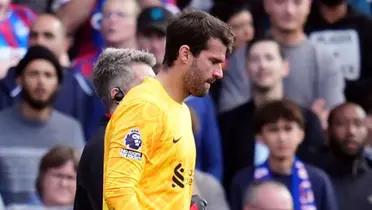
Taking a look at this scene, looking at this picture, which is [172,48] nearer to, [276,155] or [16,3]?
[276,155]

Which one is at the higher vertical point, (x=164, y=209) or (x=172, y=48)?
(x=172, y=48)

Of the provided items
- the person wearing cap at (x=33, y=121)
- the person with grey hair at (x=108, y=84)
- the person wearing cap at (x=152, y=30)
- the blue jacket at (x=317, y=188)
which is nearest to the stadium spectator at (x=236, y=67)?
the person wearing cap at (x=152, y=30)

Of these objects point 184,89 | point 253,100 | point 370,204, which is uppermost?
point 184,89

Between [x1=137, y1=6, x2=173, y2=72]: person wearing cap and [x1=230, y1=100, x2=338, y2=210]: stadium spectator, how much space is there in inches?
35.4

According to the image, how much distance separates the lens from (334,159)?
960 centimetres

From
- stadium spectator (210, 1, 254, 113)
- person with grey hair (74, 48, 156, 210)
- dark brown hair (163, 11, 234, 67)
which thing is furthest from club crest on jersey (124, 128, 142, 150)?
stadium spectator (210, 1, 254, 113)

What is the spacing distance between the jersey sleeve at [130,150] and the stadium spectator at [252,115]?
174 inches

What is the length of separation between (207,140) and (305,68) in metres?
1.14

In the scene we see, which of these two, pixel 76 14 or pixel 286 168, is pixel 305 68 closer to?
pixel 286 168

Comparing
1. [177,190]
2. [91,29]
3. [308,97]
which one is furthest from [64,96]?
[177,190]

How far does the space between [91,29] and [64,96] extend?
1080mm

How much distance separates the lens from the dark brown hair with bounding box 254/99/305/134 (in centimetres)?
923

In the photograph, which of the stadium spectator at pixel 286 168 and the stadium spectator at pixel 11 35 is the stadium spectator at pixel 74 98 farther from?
the stadium spectator at pixel 286 168

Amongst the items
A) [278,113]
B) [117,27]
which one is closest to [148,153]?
[278,113]
